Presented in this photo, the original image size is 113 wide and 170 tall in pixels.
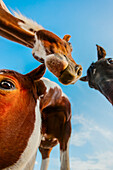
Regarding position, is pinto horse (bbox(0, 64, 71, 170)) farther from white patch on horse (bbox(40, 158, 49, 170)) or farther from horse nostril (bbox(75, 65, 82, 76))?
white patch on horse (bbox(40, 158, 49, 170))

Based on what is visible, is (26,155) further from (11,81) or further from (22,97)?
(11,81)

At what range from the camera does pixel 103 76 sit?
2396mm

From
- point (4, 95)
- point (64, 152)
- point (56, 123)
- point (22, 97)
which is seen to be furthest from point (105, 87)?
point (4, 95)

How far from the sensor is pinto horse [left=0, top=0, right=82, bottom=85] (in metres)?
0.99

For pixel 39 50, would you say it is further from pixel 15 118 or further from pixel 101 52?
pixel 101 52

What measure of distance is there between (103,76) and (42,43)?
1.59 metres

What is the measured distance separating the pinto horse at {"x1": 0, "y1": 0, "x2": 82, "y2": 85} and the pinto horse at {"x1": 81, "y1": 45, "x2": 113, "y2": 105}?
3.96 ft

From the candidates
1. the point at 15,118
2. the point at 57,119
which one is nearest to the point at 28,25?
the point at 15,118

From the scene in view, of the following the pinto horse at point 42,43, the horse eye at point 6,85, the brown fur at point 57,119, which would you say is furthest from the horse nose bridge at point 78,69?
the brown fur at point 57,119

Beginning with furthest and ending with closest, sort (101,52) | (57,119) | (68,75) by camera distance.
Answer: (101,52), (57,119), (68,75)

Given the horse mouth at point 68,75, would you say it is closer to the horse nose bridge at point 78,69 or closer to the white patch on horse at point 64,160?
the horse nose bridge at point 78,69

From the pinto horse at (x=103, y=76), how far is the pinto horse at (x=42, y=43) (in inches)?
47.5

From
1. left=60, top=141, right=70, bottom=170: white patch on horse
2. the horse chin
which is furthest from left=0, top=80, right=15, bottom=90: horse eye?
the horse chin

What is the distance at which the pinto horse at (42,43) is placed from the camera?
3.26ft
